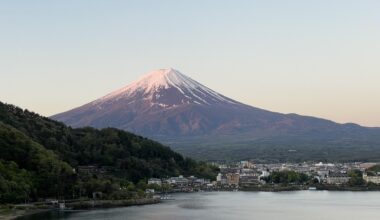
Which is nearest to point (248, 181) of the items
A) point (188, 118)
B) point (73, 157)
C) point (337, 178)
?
point (337, 178)

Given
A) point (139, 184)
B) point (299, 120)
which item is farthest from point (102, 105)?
point (139, 184)

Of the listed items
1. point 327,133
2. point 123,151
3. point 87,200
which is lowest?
point 87,200

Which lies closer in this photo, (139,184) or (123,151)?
(139,184)

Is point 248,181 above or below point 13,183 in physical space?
above

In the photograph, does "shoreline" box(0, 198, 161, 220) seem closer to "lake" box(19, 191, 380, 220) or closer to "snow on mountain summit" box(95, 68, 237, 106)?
"lake" box(19, 191, 380, 220)

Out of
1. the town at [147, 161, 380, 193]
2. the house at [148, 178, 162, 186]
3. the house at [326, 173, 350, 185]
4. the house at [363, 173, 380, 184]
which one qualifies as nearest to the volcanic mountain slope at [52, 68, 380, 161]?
the town at [147, 161, 380, 193]

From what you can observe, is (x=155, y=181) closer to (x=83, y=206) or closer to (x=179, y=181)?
(x=179, y=181)

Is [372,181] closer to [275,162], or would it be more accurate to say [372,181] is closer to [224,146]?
[275,162]

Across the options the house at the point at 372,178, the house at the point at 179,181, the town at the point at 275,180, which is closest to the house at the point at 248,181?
the town at the point at 275,180
